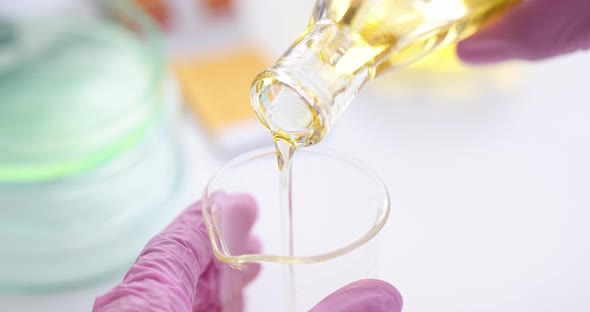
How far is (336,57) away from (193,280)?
26 cm

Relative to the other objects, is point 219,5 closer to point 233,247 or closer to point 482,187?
point 482,187

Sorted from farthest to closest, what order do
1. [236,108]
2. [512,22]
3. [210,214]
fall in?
1. [236,108]
2. [512,22]
3. [210,214]

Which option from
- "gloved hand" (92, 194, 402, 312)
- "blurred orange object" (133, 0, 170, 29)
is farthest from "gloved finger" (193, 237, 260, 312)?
"blurred orange object" (133, 0, 170, 29)

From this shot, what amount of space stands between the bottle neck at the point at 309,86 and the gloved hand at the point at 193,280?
0.41ft

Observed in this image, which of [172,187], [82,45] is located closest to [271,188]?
[172,187]

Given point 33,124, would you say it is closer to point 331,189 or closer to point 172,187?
point 172,187

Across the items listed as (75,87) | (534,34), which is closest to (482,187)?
(534,34)

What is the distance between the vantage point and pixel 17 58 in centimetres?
117

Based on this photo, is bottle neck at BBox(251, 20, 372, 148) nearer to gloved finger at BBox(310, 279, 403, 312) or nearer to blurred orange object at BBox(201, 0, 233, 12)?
gloved finger at BBox(310, 279, 403, 312)

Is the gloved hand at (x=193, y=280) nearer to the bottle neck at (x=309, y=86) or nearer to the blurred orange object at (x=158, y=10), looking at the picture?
the bottle neck at (x=309, y=86)

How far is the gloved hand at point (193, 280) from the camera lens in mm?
644

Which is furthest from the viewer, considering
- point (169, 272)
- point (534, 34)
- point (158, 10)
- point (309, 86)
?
point (158, 10)

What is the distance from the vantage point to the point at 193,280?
27.6 inches

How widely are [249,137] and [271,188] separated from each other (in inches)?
14.5
